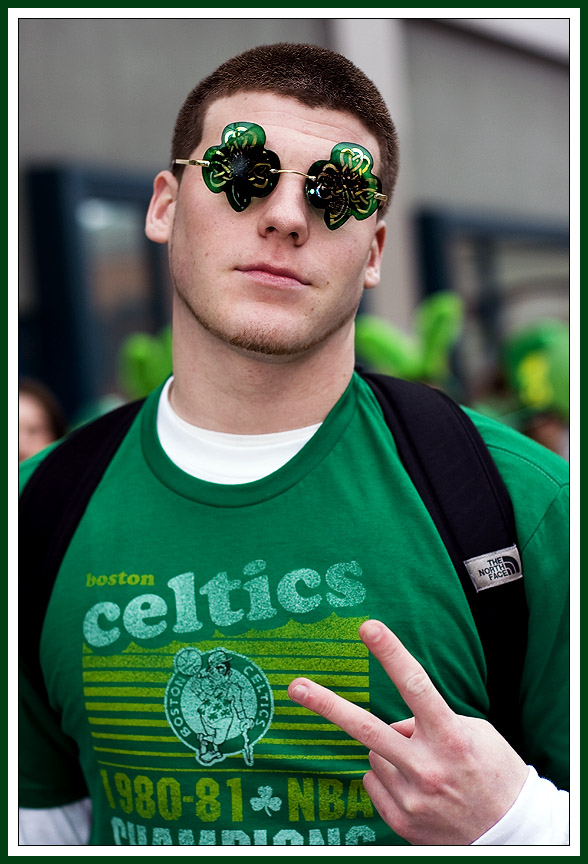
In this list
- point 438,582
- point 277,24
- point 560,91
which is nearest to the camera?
point 438,582

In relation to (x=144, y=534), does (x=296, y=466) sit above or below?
above

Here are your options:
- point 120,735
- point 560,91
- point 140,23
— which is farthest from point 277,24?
point 120,735

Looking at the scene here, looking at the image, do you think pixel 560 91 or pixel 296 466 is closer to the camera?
pixel 296 466

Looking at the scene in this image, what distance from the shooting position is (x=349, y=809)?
1.84 metres

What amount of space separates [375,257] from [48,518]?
0.90m

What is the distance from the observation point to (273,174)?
1.81 metres

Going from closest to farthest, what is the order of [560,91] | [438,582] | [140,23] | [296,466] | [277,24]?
[438,582] < [296,466] < [277,24] < [140,23] < [560,91]

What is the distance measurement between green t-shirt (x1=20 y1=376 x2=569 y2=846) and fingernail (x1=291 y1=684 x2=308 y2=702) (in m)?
0.27

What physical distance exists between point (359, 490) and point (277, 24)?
5304 mm

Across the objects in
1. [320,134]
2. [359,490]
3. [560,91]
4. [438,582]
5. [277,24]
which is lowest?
[438,582]

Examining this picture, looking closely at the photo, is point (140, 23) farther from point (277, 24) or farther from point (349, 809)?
point (349, 809)

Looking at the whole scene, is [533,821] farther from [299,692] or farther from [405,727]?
[299,692]

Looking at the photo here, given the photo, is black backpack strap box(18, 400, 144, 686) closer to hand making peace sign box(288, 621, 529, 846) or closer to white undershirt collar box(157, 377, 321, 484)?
white undershirt collar box(157, 377, 321, 484)

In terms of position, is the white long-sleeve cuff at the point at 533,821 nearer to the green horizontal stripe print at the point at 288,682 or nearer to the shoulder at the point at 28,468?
the green horizontal stripe print at the point at 288,682
